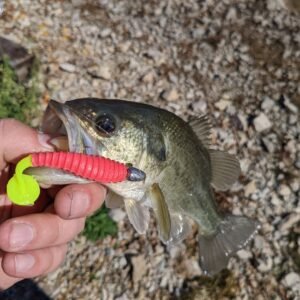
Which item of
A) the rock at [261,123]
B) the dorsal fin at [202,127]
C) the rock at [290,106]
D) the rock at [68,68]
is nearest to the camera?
the dorsal fin at [202,127]

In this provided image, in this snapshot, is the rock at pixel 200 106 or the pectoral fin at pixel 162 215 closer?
the pectoral fin at pixel 162 215

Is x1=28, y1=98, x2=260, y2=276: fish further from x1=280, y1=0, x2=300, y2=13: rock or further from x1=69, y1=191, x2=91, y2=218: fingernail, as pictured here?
x1=280, y1=0, x2=300, y2=13: rock

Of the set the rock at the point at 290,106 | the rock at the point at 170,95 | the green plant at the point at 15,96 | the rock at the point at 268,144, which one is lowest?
the green plant at the point at 15,96

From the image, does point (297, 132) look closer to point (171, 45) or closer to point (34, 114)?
point (171, 45)

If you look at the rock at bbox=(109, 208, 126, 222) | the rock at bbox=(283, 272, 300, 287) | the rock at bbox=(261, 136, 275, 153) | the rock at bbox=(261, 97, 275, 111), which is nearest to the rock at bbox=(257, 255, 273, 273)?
the rock at bbox=(283, 272, 300, 287)

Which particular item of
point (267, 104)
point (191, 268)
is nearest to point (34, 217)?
point (191, 268)

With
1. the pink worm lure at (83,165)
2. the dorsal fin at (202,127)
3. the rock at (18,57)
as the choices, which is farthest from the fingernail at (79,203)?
the rock at (18,57)

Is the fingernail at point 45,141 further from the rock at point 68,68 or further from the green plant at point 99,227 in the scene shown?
the rock at point 68,68
